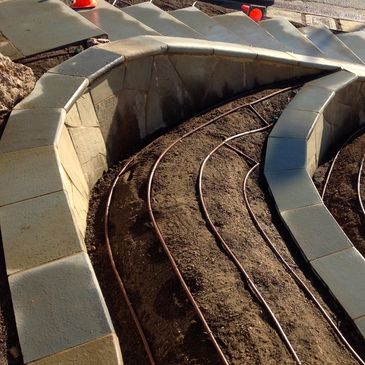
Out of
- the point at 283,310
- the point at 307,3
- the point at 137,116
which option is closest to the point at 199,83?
the point at 137,116

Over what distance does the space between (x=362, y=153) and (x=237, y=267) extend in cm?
515

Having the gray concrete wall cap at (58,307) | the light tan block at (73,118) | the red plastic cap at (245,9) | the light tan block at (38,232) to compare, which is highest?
the light tan block at (73,118)

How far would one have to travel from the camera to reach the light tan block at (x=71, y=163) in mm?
6473

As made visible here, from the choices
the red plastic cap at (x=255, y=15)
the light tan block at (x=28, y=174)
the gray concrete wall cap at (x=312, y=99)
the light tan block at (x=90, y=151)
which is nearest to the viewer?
the light tan block at (x=28, y=174)

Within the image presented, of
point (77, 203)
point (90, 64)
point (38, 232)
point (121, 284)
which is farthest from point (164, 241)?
point (90, 64)

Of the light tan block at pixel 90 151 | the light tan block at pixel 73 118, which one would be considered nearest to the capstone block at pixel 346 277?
the light tan block at pixel 90 151

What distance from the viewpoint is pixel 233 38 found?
40.7 feet

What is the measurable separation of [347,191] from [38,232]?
571 cm

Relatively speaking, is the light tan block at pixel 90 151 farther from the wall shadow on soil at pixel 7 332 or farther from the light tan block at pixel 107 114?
the wall shadow on soil at pixel 7 332

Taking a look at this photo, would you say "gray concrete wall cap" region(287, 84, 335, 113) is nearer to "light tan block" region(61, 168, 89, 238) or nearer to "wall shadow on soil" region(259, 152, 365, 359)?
"wall shadow on soil" region(259, 152, 365, 359)

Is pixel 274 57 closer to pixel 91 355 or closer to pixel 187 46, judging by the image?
pixel 187 46

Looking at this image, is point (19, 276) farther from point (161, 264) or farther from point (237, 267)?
point (237, 267)

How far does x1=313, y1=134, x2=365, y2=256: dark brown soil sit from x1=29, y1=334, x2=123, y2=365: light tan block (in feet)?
15.7

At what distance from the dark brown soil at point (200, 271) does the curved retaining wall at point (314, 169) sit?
0.21 meters
